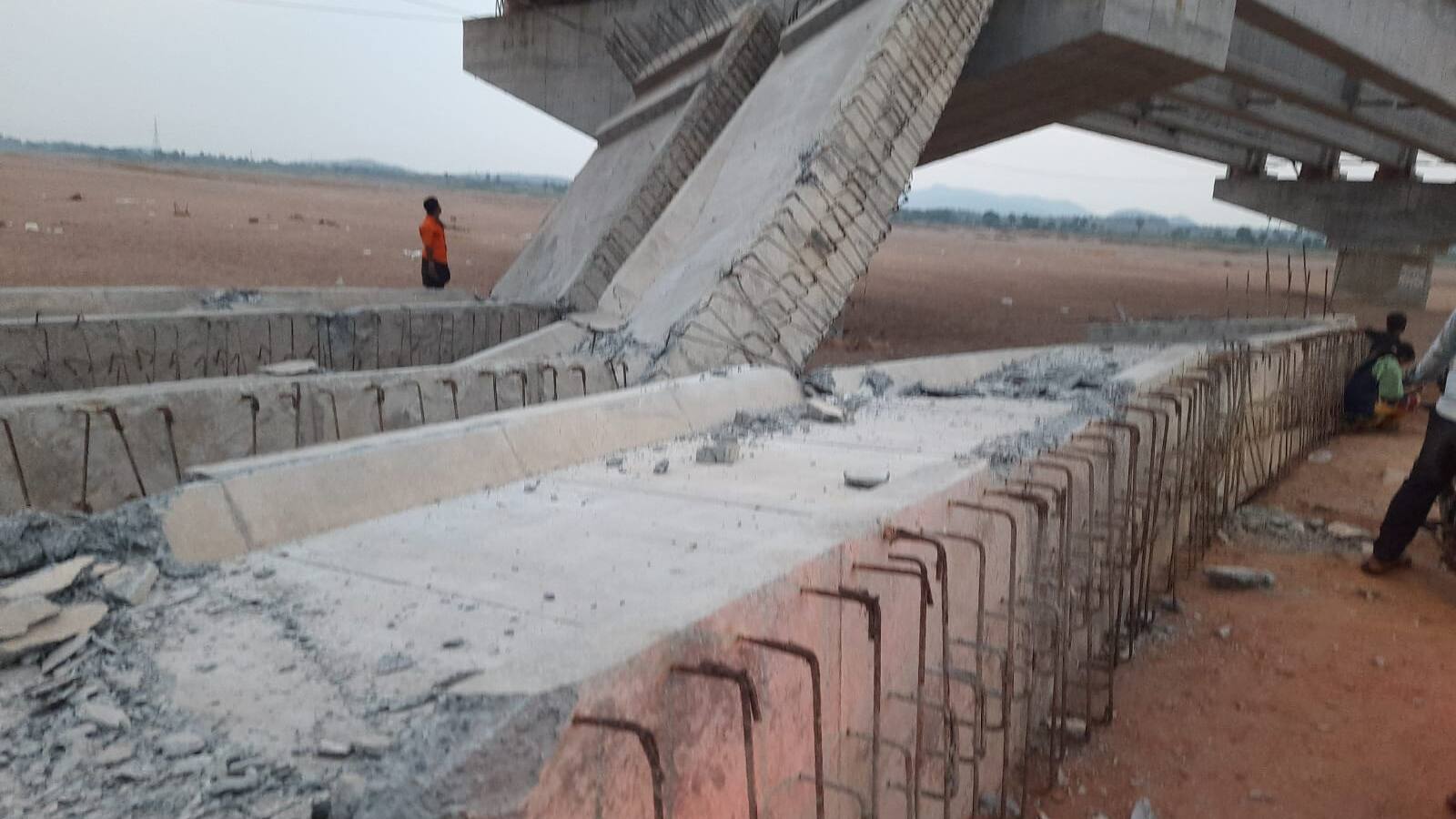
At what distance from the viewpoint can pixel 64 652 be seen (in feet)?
6.91

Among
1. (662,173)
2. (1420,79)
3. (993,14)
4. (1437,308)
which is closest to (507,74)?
(662,173)

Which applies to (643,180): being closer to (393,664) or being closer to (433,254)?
(433,254)

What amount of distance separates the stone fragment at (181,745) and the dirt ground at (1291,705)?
10.4 feet

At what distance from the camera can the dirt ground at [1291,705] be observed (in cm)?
389

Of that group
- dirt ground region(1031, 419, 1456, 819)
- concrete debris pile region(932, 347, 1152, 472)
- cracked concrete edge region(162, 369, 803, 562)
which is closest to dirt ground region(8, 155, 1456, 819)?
dirt ground region(1031, 419, 1456, 819)

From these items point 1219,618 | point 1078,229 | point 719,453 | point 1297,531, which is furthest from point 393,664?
point 1078,229

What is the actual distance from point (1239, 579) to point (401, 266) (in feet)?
56.3

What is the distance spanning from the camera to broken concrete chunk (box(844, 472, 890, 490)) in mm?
3477

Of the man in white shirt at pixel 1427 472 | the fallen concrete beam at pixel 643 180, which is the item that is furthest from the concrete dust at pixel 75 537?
the fallen concrete beam at pixel 643 180

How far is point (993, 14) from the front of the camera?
987 cm

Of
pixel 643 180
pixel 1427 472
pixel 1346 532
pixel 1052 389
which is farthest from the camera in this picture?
pixel 643 180

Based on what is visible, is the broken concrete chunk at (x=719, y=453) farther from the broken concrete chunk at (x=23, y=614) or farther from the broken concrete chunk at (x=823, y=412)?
the broken concrete chunk at (x=23, y=614)

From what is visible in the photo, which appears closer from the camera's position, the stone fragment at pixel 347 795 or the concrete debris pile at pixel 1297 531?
the stone fragment at pixel 347 795

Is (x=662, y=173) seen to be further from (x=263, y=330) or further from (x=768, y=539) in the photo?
(x=768, y=539)
